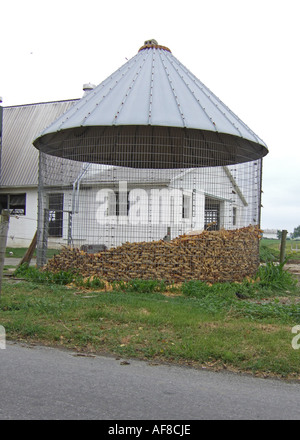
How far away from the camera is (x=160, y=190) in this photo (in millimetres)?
15852

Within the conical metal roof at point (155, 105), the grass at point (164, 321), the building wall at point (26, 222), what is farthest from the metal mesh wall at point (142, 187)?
the building wall at point (26, 222)

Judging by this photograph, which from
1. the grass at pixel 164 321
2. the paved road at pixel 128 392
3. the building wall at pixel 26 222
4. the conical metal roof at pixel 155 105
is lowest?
the paved road at pixel 128 392

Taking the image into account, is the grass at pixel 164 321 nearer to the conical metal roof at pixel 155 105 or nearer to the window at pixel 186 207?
the conical metal roof at pixel 155 105

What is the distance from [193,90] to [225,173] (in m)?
4.40

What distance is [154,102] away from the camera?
10.2 meters

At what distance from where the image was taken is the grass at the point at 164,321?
5383 millimetres

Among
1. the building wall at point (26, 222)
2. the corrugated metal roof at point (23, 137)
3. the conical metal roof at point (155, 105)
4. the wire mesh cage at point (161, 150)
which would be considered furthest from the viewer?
the corrugated metal roof at point (23, 137)

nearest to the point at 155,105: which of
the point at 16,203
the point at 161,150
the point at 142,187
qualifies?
the point at 161,150

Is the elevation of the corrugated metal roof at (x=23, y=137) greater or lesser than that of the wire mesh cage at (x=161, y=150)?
greater

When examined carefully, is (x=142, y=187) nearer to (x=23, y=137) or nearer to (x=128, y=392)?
(x=23, y=137)

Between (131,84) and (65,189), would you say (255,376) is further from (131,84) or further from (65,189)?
(65,189)
